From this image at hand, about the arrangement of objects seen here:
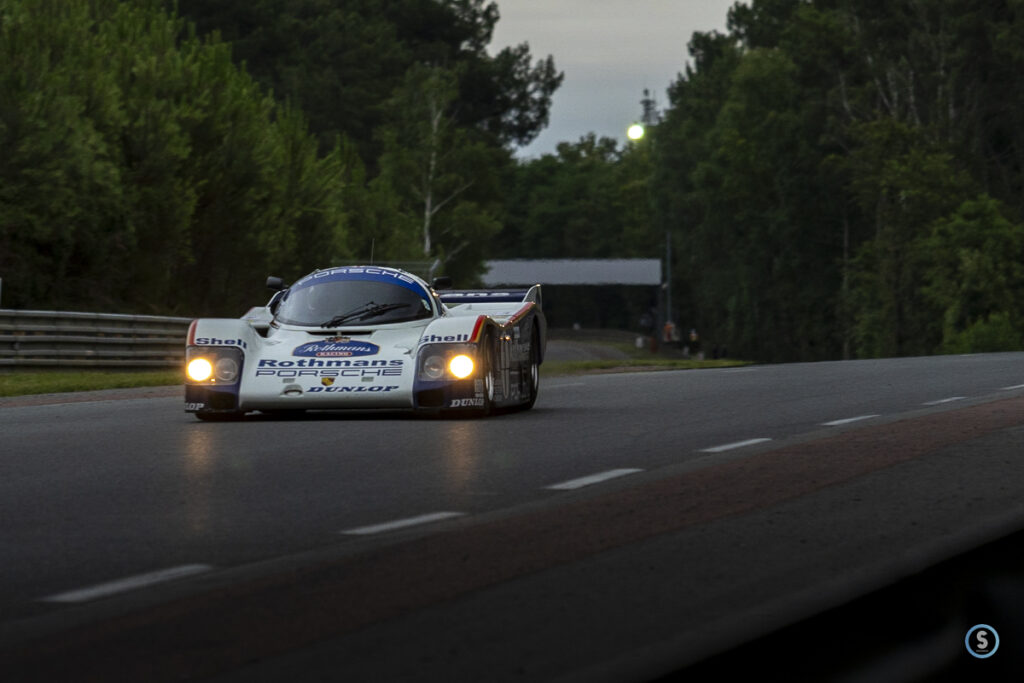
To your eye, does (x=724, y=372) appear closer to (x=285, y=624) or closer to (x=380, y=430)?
(x=380, y=430)

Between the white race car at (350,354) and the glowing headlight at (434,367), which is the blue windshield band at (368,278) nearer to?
the white race car at (350,354)

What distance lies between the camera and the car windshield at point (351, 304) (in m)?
14.8

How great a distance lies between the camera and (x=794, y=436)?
12406 millimetres

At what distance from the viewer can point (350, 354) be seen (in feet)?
46.6

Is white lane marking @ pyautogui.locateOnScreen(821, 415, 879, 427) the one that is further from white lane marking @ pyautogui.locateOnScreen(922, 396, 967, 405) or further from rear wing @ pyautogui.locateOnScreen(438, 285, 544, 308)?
rear wing @ pyautogui.locateOnScreen(438, 285, 544, 308)

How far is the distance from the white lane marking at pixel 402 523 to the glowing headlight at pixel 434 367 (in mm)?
6092

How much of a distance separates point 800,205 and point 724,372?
65.8m

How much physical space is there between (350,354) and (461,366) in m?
0.86

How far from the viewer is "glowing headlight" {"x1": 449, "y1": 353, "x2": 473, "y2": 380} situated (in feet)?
46.5

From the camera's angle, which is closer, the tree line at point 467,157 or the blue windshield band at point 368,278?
the blue windshield band at point 368,278

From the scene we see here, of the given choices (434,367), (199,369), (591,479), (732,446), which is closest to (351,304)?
(434,367)

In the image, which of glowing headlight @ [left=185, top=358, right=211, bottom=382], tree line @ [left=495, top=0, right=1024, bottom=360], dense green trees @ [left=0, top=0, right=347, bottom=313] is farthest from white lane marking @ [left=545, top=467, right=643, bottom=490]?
tree line @ [left=495, top=0, right=1024, bottom=360]

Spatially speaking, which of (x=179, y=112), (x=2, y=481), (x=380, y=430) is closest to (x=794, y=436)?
(x=380, y=430)

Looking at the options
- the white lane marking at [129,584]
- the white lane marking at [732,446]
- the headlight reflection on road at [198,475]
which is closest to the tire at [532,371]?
the headlight reflection on road at [198,475]
